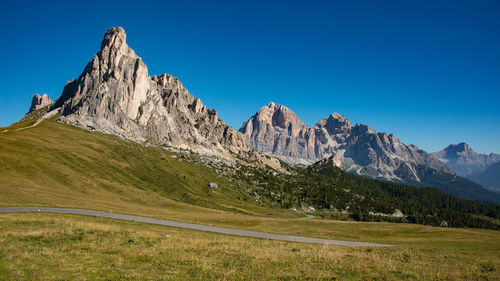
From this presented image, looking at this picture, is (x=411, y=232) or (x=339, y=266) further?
(x=411, y=232)

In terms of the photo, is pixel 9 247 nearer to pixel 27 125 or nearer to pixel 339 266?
pixel 339 266

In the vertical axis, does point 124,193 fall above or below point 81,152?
below

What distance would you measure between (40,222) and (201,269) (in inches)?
1004

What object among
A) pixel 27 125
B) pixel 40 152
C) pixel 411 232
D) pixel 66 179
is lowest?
pixel 411 232

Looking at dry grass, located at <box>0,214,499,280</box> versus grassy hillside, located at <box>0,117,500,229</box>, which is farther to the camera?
grassy hillside, located at <box>0,117,500,229</box>

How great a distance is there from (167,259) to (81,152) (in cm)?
12823

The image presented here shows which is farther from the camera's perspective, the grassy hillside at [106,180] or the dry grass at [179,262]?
the grassy hillside at [106,180]

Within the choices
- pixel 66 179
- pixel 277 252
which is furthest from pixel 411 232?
pixel 66 179

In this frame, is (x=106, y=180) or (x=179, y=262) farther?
(x=106, y=180)

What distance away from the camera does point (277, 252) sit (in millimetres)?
25625

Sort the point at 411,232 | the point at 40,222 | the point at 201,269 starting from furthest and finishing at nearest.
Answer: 1. the point at 411,232
2. the point at 40,222
3. the point at 201,269

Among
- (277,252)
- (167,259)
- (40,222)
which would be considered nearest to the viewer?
(167,259)

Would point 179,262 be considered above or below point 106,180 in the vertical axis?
below

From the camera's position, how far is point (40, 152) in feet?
330
